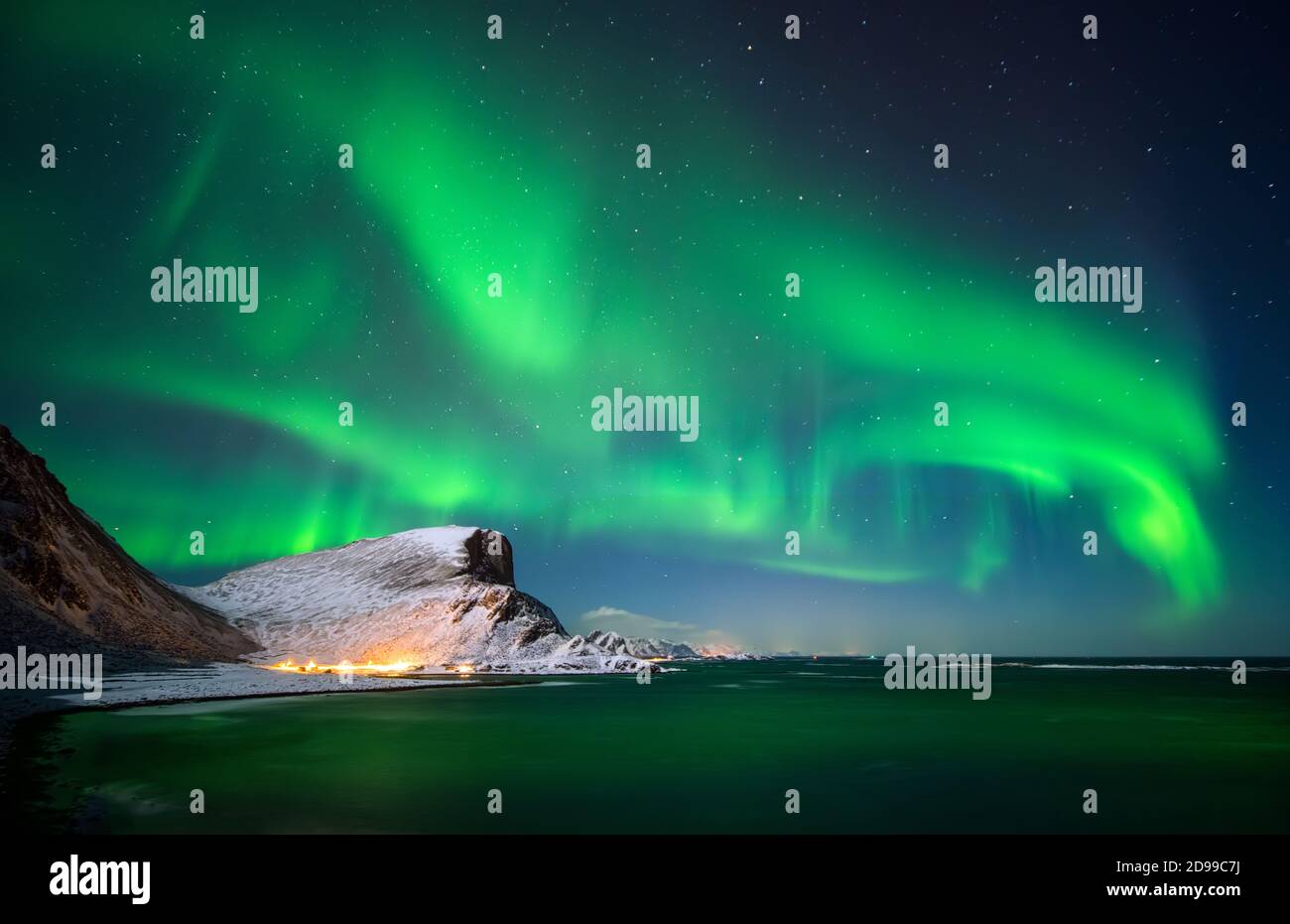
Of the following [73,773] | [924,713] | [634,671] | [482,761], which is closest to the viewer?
[73,773]

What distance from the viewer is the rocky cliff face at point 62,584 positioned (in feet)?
298

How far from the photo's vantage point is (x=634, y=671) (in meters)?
181

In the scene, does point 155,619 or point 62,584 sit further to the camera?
point 155,619

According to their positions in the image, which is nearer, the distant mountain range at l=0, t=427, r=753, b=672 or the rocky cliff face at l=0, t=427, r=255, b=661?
the rocky cliff face at l=0, t=427, r=255, b=661

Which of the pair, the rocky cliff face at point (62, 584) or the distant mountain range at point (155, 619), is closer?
the rocky cliff face at point (62, 584)

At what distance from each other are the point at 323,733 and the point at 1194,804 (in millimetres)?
42367

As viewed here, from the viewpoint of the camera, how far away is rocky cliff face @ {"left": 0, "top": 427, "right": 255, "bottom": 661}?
90.9 m

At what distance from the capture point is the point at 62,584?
109 metres

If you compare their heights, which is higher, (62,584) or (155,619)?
(62,584)
